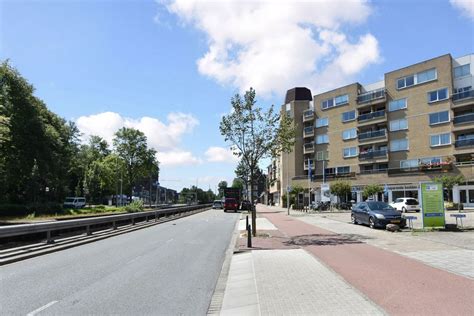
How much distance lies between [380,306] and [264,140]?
1486cm

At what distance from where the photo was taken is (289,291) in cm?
812

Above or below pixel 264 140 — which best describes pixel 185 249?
below

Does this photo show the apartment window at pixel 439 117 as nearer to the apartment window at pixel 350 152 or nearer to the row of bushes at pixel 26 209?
the apartment window at pixel 350 152

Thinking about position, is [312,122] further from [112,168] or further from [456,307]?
[456,307]

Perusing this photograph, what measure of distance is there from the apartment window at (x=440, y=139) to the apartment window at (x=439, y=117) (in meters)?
1.70

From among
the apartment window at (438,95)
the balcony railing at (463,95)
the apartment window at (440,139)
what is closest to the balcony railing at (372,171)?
the apartment window at (440,139)

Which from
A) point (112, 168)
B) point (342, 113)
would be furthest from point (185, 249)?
point (112, 168)

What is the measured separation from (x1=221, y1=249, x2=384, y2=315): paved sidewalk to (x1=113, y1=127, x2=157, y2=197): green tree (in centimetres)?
7637

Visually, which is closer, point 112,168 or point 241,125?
point 241,125

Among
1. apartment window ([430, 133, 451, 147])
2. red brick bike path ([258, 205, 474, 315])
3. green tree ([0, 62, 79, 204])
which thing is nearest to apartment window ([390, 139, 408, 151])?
apartment window ([430, 133, 451, 147])

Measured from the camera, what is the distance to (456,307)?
6.81 meters

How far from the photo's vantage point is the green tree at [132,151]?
280 feet

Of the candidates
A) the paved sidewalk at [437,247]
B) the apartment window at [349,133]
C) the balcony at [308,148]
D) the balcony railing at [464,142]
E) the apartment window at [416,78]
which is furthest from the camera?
the balcony at [308,148]

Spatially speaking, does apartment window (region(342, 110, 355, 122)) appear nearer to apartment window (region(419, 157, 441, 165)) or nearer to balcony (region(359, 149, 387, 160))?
balcony (region(359, 149, 387, 160))
